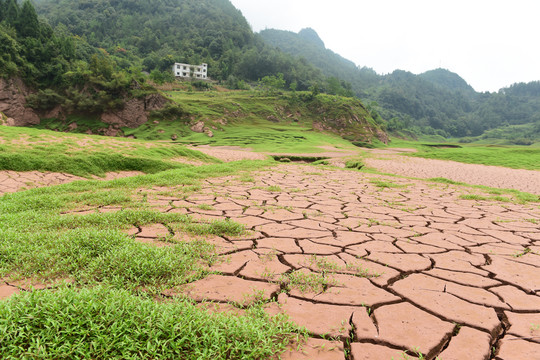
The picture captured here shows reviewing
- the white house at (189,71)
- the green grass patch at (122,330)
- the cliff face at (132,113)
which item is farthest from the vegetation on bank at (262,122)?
the white house at (189,71)

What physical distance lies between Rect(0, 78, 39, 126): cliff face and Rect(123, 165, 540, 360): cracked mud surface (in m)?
35.3

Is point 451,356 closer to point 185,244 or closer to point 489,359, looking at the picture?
point 489,359

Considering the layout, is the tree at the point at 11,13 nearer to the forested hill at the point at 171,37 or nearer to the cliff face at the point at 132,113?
the cliff face at the point at 132,113

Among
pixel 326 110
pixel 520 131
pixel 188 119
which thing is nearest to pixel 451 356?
pixel 188 119

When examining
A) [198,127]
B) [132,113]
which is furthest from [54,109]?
[198,127]

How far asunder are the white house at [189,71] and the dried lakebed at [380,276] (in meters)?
71.5

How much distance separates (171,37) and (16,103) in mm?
74362

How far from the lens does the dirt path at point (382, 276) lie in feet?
4.94

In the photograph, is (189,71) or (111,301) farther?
(189,71)

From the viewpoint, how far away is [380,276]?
2.14 m

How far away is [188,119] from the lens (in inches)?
1244

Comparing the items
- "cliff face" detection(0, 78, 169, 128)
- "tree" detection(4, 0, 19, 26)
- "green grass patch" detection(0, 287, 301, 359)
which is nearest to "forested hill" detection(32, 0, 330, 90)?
"tree" detection(4, 0, 19, 26)

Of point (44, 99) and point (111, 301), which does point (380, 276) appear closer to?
point (111, 301)

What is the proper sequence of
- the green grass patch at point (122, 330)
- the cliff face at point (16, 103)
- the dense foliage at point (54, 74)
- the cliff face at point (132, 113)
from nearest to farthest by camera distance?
the green grass patch at point (122, 330), the cliff face at point (16, 103), the dense foliage at point (54, 74), the cliff face at point (132, 113)
